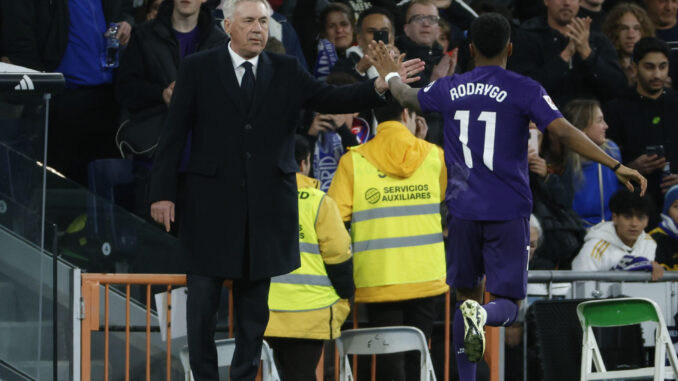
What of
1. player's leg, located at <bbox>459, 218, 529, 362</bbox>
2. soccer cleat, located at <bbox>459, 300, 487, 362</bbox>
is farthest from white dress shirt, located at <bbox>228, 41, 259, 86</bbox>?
soccer cleat, located at <bbox>459, 300, 487, 362</bbox>

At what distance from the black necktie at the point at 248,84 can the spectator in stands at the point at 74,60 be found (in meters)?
3.35

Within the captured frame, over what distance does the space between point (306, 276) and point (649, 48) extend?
4.92 meters

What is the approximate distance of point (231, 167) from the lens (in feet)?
22.1

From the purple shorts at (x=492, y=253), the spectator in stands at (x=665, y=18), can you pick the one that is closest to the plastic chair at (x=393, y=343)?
the purple shorts at (x=492, y=253)

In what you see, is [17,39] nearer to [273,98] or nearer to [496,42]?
[273,98]

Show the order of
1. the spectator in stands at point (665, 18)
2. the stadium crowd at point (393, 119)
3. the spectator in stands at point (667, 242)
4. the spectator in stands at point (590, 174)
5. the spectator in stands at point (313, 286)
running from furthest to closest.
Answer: the spectator in stands at point (665, 18)
the spectator in stands at point (590, 174)
the spectator in stands at point (667, 242)
the stadium crowd at point (393, 119)
the spectator in stands at point (313, 286)

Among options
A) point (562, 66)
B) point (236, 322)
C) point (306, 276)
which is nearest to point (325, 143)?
point (306, 276)

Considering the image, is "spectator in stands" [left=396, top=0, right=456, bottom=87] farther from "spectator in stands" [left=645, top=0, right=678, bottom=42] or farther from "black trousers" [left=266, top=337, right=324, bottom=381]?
"black trousers" [left=266, top=337, right=324, bottom=381]

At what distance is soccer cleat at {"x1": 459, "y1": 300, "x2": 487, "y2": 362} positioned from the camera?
671cm

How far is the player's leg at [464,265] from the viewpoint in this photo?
713 centimetres

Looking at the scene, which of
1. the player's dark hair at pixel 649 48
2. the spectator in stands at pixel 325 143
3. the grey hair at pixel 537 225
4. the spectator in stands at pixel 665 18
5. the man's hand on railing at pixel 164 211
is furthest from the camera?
the spectator in stands at pixel 665 18

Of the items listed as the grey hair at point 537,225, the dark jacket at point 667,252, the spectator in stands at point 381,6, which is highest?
the spectator in stands at point 381,6

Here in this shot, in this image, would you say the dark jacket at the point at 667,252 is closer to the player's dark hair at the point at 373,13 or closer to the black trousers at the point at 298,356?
the player's dark hair at the point at 373,13

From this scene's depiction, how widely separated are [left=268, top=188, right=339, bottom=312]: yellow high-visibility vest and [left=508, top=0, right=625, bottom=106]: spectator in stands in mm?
4102
